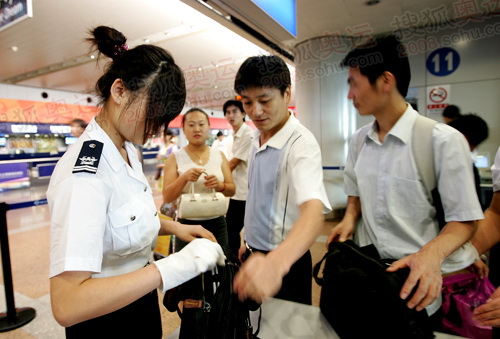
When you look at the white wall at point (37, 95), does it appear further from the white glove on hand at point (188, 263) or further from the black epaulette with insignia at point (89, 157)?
the white glove on hand at point (188, 263)

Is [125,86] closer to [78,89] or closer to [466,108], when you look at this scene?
[466,108]

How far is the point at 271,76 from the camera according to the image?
4.56ft

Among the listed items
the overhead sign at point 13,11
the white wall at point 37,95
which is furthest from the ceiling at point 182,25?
the white wall at point 37,95

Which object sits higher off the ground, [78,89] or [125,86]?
[78,89]

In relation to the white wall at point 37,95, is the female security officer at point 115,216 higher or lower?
lower

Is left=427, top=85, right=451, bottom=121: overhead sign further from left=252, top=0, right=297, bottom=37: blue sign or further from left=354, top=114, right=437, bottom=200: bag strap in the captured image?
left=354, top=114, right=437, bottom=200: bag strap

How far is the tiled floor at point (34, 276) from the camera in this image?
7.88 feet

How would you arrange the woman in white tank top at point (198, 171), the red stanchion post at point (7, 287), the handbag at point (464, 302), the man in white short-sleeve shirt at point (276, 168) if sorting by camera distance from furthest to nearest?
the red stanchion post at point (7, 287) < the woman in white tank top at point (198, 171) < the handbag at point (464, 302) < the man in white short-sleeve shirt at point (276, 168)

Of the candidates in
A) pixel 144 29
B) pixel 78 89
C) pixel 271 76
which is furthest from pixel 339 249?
pixel 78 89

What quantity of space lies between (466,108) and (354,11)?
103 inches

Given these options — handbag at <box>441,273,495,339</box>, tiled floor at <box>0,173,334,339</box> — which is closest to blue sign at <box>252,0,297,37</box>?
handbag at <box>441,273,495,339</box>

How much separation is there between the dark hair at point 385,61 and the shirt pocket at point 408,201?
1.31 ft

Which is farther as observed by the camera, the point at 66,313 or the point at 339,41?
the point at 339,41

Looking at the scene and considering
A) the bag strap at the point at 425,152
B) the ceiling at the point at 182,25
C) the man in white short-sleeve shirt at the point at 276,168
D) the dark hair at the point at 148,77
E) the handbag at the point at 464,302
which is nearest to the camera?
the dark hair at the point at 148,77
